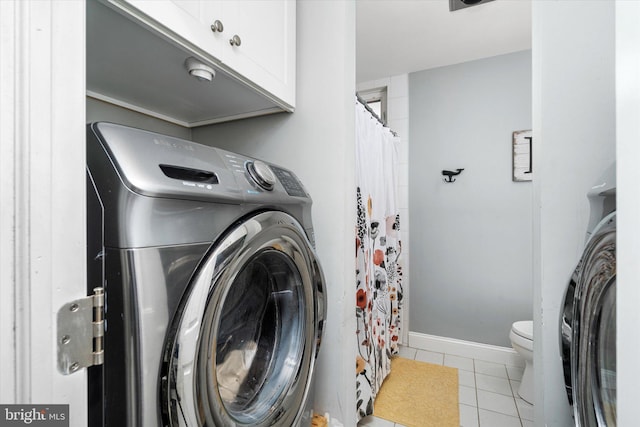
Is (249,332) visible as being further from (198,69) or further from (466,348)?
(466,348)

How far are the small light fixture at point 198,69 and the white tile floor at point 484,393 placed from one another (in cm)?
185

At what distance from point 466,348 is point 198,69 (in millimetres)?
2706

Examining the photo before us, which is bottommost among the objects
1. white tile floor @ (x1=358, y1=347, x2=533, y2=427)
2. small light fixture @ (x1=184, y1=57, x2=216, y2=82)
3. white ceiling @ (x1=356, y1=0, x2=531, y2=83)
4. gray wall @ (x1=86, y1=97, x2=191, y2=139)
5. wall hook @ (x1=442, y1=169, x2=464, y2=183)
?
white tile floor @ (x1=358, y1=347, x2=533, y2=427)

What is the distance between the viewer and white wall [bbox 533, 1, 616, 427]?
0.86 m

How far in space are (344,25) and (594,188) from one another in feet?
3.12

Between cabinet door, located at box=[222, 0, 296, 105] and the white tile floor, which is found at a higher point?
cabinet door, located at box=[222, 0, 296, 105]

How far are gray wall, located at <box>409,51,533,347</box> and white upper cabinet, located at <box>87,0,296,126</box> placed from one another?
181cm

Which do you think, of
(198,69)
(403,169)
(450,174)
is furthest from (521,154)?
(198,69)

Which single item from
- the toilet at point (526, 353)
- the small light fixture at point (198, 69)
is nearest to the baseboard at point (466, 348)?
the toilet at point (526, 353)

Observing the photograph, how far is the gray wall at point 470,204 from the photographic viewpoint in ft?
7.55

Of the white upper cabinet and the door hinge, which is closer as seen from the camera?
the door hinge

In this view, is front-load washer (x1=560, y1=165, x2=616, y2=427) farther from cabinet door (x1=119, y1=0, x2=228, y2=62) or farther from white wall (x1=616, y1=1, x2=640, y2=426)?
cabinet door (x1=119, y1=0, x2=228, y2=62)

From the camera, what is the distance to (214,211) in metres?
0.60
